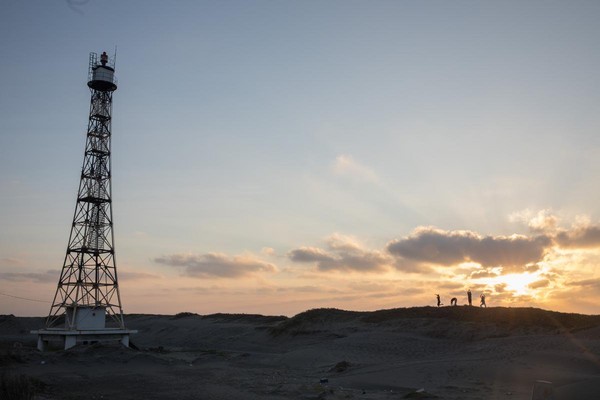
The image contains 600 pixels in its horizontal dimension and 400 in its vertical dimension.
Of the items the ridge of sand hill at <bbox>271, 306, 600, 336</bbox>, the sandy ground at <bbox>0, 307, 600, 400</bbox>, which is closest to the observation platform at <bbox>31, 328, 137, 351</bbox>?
the sandy ground at <bbox>0, 307, 600, 400</bbox>

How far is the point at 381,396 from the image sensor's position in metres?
21.3

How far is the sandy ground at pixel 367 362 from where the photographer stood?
71.4 feet

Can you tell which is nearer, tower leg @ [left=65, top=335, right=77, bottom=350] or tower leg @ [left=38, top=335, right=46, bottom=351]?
tower leg @ [left=65, top=335, right=77, bottom=350]

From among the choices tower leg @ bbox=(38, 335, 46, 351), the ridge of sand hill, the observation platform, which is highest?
the ridge of sand hill

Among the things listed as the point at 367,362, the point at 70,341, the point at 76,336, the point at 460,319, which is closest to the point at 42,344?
the point at 70,341

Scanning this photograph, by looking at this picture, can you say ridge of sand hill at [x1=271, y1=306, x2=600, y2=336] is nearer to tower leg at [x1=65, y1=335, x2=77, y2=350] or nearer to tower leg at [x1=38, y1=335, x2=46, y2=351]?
tower leg at [x1=65, y1=335, x2=77, y2=350]

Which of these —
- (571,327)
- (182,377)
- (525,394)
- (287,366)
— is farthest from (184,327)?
(525,394)

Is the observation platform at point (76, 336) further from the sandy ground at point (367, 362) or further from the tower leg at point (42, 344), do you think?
the sandy ground at point (367, 362)

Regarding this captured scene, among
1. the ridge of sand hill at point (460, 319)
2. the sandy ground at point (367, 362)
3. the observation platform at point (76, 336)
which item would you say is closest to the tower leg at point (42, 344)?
the observation platform at point (76, 336)

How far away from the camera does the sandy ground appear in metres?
21.8

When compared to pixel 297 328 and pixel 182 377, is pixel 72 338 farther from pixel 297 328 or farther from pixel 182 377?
pixel 297 328

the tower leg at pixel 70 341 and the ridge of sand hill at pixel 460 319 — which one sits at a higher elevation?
the ridge of sand hill at pixel 460 319

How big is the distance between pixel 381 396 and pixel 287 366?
1371 cm

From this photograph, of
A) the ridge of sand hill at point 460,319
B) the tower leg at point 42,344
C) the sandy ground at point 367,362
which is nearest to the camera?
the sandy ground at point 367,362
